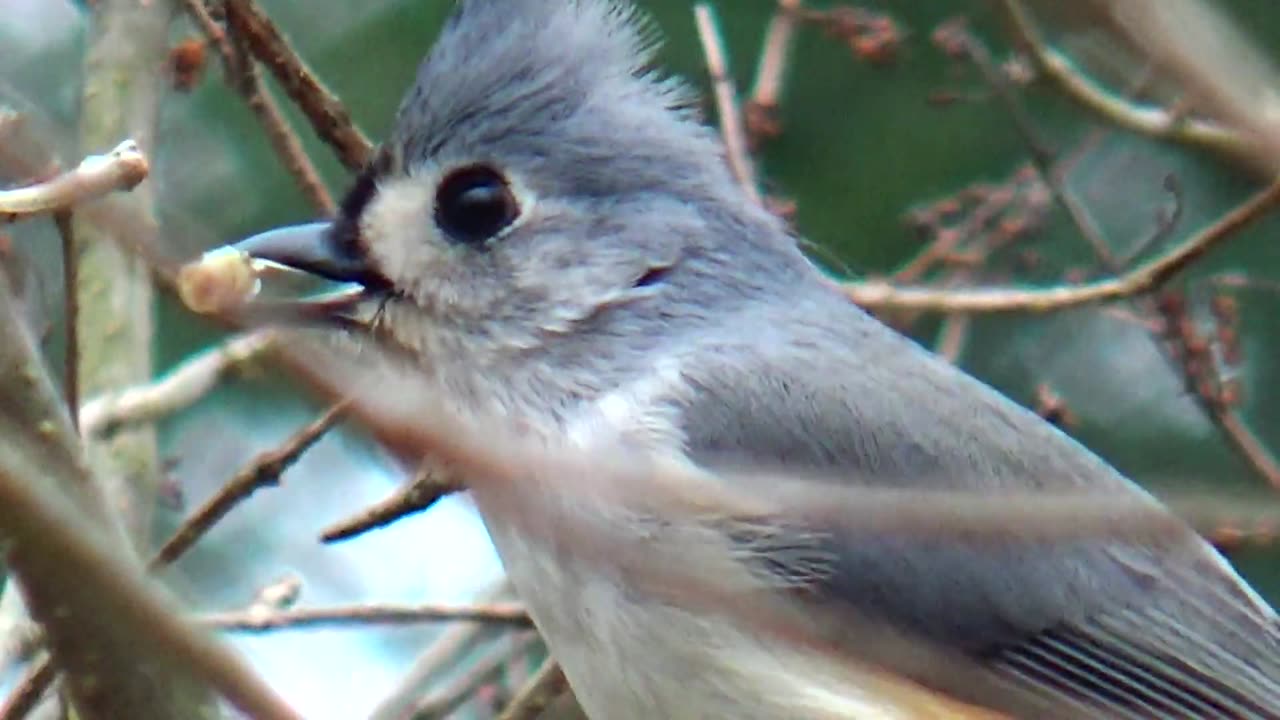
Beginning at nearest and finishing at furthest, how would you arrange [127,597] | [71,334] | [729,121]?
[127,597]
[71,334]
[729,121]

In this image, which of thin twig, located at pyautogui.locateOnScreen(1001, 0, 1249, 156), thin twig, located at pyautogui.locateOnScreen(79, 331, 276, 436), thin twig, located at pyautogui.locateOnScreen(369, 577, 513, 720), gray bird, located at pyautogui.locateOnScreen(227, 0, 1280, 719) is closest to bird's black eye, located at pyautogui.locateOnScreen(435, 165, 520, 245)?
gray bird, located at pyautogui.locateOnScreen(227, 0, 1280, 719)

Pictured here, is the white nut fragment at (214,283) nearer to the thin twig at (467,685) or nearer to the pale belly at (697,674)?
the pale belly at (697,674)

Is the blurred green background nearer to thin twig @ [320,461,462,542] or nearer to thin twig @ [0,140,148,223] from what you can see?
thin twig @ [320,461,462,542]

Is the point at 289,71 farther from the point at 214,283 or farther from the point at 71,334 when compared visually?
the point at 214,283

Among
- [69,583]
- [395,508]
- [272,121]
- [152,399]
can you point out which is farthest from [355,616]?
[69,583]

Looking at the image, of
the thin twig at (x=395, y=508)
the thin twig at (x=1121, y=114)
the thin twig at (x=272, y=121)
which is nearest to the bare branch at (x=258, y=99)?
the thin twig at (x=272, y=121)

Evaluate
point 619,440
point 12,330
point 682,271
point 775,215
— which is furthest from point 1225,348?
point 12,330
